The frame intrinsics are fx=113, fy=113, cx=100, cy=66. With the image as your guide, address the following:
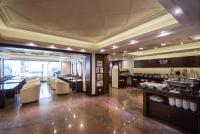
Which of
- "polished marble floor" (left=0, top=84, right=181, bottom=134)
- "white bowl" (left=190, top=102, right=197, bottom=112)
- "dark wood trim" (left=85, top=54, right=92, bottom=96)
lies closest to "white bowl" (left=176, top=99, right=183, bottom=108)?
"white bowl" (left=190, top=102, right=197, bottom=112)

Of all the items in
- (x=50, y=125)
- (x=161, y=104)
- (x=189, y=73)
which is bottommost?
(x=50, y=125)

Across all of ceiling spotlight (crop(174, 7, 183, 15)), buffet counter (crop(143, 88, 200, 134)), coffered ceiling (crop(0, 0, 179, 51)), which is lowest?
buffet counter (crop(143, 88, 200, 134))

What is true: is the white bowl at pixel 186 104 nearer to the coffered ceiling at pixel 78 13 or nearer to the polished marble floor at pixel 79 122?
the polished marble floor at pixel 79 122

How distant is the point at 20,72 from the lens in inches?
518

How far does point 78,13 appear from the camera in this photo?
119 inches

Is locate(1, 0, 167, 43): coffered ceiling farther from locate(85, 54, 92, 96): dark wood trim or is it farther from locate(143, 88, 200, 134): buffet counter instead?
locate(85, 54, 92, 96): dark wood trim

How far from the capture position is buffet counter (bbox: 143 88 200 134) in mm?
2900

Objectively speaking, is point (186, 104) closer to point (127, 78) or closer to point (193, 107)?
point (193, 107)

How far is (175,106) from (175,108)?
60 millimetres

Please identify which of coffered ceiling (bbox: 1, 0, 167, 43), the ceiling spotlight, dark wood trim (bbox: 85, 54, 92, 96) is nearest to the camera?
the ceiling spotlight

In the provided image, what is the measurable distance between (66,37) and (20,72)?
11.3m

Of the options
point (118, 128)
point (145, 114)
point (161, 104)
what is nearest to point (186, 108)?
point (161, 104)

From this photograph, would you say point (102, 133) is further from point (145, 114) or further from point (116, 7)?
point (116, 7)

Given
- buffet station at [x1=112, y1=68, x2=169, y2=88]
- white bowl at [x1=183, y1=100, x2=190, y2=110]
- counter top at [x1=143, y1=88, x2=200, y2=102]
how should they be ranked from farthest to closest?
buffet station at [x1=112, y1=68, x2=169, y2=88], white bowl at [x1=183, y1=100, x2=190, y2=110], counter top at [x1=143, y1=88, x2=200, y2=102]
